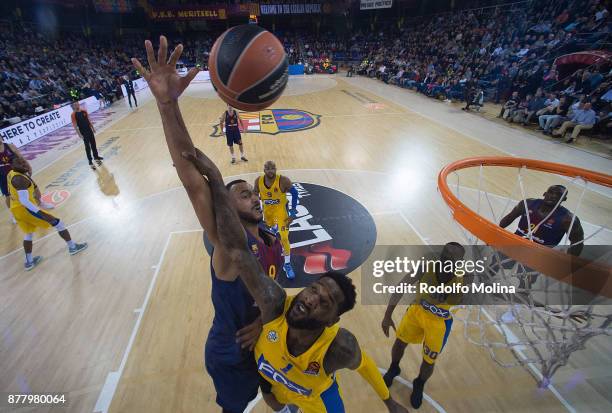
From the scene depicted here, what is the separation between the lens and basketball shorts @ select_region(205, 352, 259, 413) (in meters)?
2.03

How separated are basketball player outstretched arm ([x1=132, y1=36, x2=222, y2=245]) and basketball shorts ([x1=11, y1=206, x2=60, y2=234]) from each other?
4.52 meters

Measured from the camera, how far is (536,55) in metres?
14.3

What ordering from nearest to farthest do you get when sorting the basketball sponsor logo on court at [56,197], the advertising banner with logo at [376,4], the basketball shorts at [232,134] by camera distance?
the basketball sponsor logo on court at [56,197]
the basketball shorts at [232,134]
the advertising banner with logo at [376,4]

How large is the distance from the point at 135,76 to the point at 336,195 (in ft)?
71.3

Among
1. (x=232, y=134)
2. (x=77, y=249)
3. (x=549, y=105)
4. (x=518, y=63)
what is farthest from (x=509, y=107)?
(x=77, y=249)

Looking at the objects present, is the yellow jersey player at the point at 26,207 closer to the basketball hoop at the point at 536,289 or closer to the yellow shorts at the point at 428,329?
the yellow shorts at the point at 428,329

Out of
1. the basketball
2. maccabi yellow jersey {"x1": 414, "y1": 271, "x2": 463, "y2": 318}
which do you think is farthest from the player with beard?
maccabi yellow jersey {"x1": 414, "y1": 271, "x2": 463, "y2": 318}

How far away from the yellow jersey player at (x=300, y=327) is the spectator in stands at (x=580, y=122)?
36.5 ft

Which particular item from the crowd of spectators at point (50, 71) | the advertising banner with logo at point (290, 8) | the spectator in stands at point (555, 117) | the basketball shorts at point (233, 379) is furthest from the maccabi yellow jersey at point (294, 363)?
the advertising banner with logo at point (290, 8)

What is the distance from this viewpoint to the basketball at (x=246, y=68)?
224 centimetres

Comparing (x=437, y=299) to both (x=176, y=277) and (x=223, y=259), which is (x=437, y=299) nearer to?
(x=223, y=259)

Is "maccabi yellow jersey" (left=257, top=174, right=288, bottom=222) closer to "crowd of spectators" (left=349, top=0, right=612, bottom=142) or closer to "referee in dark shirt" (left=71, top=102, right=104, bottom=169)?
"referee in dark shirt" (left=71, top=102, right=104, bottom=169)

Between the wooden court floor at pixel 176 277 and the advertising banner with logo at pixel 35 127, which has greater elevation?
the advertising banner with logo at pixel 35 127

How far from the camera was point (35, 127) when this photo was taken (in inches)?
438
